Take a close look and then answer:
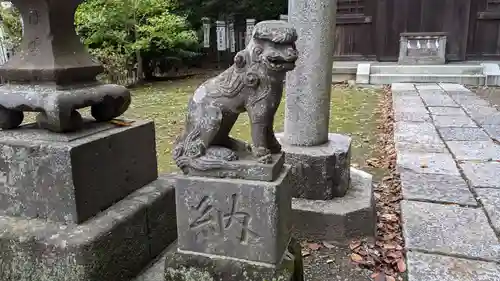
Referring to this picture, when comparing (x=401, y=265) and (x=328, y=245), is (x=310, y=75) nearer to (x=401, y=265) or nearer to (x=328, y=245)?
(x=328, y=245)

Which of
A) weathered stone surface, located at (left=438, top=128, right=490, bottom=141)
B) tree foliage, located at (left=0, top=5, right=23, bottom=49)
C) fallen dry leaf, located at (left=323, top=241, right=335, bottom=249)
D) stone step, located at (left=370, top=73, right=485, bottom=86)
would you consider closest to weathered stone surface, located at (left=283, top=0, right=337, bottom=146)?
fallen dry leaf, located at (left=323, top=241, right=335, bottom=249)

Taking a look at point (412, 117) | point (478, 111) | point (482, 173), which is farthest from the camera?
point (478, 111)

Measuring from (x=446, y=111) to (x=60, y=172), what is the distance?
6.61m

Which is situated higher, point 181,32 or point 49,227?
point 181,32

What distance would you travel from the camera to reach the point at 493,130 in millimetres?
5645

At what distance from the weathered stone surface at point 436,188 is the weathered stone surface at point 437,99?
4164 millimetres

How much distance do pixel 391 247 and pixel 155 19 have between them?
33.9 feet

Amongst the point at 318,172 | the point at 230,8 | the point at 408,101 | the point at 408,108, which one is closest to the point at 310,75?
the point at 318,172

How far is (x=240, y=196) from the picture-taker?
1.91 m

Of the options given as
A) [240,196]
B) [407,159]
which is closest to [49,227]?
[240,196]

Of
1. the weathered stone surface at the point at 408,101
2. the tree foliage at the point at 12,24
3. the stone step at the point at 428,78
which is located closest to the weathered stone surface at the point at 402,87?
the stone step at the point at 428,78

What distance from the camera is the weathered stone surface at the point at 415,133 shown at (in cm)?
529

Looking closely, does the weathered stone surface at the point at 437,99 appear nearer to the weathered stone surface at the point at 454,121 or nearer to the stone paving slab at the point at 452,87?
the stone paving slab at the point at 452,87

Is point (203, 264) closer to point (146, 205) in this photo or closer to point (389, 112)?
point (146, 205)
